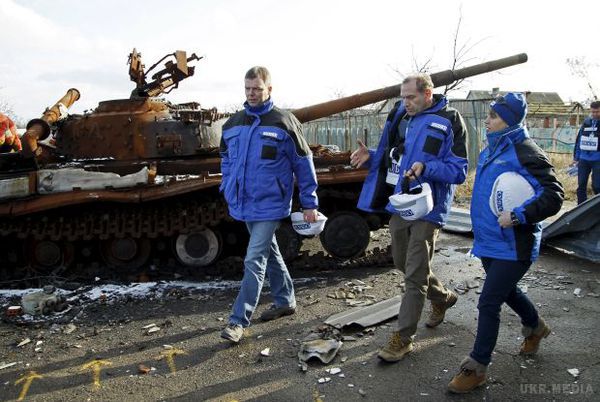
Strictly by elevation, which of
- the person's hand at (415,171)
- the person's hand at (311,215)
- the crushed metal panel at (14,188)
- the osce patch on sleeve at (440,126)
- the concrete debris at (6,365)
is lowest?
the concrete debris at (6,365)

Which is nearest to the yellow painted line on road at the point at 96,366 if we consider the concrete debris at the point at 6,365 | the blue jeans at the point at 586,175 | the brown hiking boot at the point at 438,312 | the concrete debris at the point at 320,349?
the concrete debris at the point at 6,365

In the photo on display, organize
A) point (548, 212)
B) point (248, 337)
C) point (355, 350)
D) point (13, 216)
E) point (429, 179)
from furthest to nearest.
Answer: point (13, 216) → point (248, 337) → point (355, 350) → point (429, 179) → point (548, 212)

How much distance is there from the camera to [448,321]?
4633mm

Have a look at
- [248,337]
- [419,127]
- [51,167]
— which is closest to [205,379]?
[248,337]

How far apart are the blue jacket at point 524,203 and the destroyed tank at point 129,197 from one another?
9.48 feet

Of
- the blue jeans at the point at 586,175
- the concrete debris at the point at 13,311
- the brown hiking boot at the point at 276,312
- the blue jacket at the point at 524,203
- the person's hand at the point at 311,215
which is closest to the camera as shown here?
the blue jacket at the point at 524,203

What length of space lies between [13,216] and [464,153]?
4.85m

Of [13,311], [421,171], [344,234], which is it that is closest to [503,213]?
[421,171]

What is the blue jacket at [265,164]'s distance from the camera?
4.28 meters

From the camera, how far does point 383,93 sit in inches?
294

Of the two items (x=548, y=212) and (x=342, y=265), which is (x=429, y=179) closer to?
(x=548, y=212)

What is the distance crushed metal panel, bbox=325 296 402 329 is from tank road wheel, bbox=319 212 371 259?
143 cm

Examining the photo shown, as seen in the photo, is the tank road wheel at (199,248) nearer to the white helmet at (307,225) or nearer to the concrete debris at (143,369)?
the white helmet at (307,225)

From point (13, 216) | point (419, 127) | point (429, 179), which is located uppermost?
point (419, 127)
